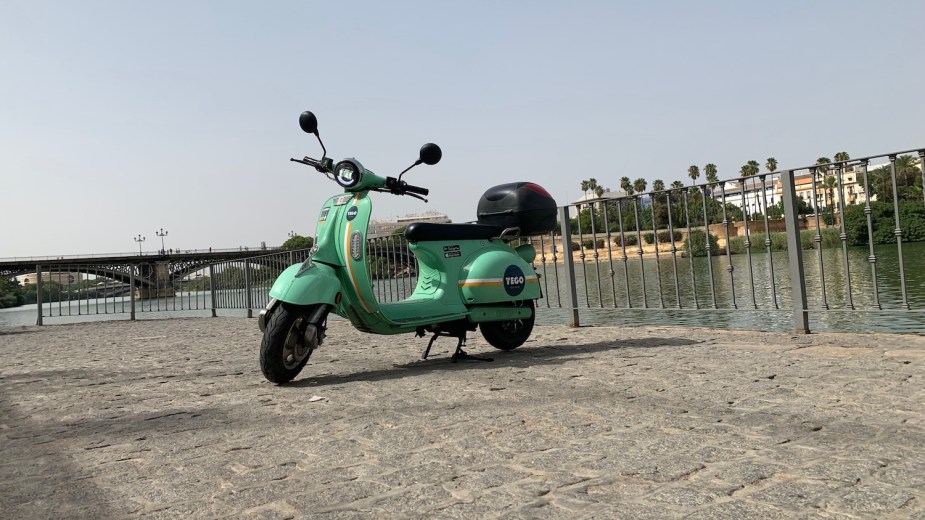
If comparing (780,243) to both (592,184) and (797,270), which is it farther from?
(592,184)

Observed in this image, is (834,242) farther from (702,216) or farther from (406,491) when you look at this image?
(406,491)

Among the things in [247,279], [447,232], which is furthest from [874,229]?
[247,279]

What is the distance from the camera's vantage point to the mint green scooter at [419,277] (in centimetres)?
434

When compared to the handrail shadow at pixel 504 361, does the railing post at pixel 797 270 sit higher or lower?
higher

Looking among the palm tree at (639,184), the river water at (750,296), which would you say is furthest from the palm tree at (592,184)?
the river water at (750,296)

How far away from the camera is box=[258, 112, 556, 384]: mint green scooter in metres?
4.34

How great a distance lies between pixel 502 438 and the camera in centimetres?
272

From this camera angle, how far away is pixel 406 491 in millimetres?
2139

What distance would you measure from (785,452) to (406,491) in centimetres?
122

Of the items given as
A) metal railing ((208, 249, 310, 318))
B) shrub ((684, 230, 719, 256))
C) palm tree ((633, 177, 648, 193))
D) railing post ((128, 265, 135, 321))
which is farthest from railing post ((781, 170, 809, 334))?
palm tree ((633, 177, 648, 193))

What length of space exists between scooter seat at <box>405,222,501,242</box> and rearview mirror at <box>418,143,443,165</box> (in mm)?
442

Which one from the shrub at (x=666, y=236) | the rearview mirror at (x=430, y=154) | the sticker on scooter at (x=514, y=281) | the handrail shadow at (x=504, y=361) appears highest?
the rearview mirror at (x=430, y=154)

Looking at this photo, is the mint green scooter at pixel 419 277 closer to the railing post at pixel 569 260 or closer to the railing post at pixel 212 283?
the railing post at pixel 569 260

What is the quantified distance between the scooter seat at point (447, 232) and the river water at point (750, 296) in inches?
73.0
